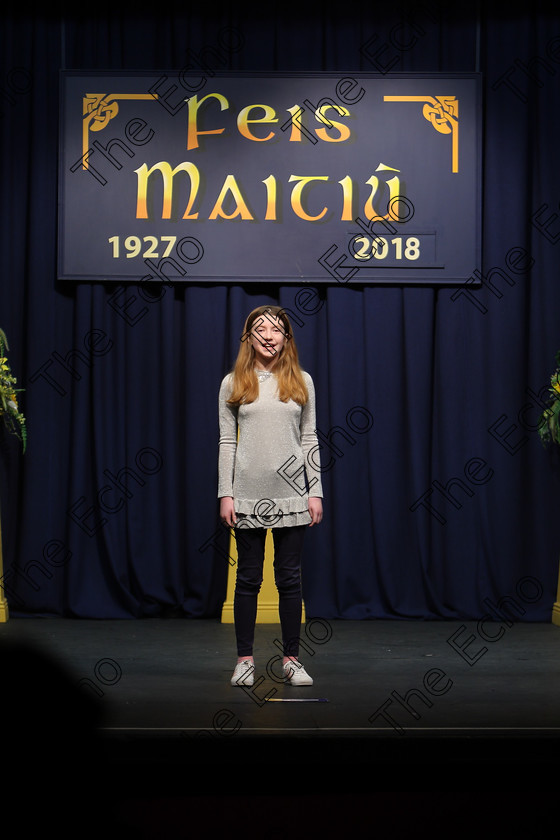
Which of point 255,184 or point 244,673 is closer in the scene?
point 244,673

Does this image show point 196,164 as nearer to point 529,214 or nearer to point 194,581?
point 529,214

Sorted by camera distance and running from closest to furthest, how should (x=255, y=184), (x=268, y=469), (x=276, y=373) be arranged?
(x=268, y=469)
(x=276, y=373)
(x=255, y=184)

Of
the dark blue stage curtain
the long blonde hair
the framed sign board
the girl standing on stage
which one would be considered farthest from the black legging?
the framed sign board

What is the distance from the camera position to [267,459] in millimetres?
3203

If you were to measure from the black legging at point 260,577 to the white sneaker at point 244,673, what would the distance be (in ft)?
0.11

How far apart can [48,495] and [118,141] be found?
1730 mm

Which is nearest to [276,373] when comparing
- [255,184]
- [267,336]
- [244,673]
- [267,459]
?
[267,336]

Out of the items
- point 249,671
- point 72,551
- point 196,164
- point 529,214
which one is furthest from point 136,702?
point 529,214

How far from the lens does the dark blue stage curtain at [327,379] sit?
4.65 m

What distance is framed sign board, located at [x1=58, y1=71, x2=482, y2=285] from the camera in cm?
464

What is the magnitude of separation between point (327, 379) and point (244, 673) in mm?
1790

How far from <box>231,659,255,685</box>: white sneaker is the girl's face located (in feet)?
3.38

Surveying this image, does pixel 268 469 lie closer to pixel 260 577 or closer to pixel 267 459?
pixel 267 459

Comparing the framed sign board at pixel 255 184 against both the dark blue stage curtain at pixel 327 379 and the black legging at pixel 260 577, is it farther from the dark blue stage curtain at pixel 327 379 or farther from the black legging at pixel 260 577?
the black legging at pixel 260 577
